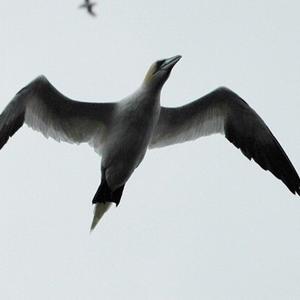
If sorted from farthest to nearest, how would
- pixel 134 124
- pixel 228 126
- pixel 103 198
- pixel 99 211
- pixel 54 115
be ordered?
1. pixel 228 126
2. pixel 54 115
3. pixel 99 211
4. pixel 103 198
5. pixel 134 124

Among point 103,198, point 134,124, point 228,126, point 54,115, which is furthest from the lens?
point 228,126

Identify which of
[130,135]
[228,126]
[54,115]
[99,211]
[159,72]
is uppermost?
[159,72]

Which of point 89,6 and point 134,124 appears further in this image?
point 89,6

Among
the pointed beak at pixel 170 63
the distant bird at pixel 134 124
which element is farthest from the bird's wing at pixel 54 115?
the pointed beak at pixel 170 63

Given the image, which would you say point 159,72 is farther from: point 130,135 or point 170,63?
point 130,135

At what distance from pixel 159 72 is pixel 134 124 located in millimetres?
1085

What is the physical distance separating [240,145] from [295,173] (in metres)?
1.13

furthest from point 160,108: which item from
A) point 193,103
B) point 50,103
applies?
point 50,103

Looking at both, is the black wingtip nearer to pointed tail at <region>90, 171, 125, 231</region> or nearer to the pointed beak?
pointed tail at <region>90, 171, 125, 231</region>

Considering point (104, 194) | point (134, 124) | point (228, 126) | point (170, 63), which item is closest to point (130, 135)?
point (134, 124)

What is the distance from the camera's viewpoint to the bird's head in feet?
55.3

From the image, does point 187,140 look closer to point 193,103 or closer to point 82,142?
point 193,103

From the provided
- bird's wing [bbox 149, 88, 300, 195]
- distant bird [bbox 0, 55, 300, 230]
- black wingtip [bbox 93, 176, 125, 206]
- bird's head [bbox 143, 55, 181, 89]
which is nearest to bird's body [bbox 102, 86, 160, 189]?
distant bird [bbox 0, 55, 300, 230]

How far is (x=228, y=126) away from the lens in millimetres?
18125
